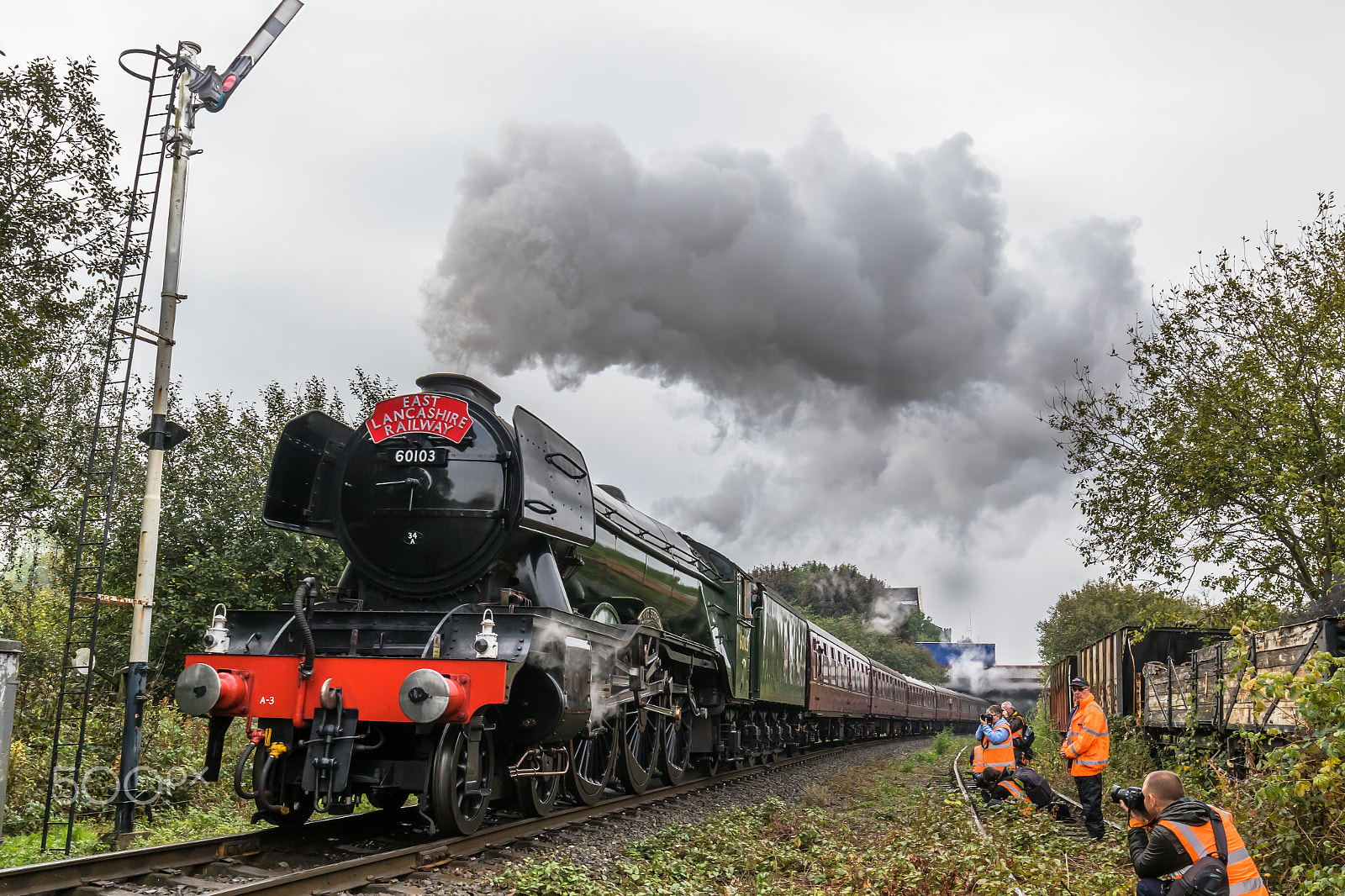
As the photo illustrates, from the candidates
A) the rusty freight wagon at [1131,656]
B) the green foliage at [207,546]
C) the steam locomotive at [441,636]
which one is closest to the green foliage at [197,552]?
the green foliage at [207,546]

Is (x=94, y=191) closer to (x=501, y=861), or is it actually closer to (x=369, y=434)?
(x=369, y=434)

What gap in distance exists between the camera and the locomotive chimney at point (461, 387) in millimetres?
6902

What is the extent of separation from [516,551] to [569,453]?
3.38 ft

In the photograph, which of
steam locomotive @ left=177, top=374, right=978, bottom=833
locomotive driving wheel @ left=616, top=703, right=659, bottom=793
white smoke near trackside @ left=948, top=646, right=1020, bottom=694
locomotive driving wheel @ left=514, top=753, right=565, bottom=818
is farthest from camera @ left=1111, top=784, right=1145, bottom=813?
white smoke near trackside @ left=948, top=646, right=1020, bottom=694

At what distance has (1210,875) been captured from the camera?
10.8ft

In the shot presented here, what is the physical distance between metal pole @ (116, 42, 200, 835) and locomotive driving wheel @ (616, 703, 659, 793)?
3.49 metres

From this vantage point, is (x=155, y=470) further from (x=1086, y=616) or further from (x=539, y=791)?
(x=1086, y=616)

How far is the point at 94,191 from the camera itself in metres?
10.7

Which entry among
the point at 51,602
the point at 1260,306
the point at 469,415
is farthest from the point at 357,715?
the point at 1260,306

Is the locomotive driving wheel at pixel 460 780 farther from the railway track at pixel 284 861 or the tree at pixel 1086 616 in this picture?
the tree at pixel 1086 616

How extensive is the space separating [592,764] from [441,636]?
2795 millimetres

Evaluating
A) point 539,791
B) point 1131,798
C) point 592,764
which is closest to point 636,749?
point 592,764

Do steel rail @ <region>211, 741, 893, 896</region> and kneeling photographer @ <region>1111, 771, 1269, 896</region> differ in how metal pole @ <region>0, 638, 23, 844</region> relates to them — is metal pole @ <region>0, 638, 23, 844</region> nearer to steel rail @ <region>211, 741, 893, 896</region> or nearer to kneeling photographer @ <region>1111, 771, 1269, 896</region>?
steel rail @ <region>211, 741, 893, 896</region>

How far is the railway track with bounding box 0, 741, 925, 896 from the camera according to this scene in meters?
4.49
